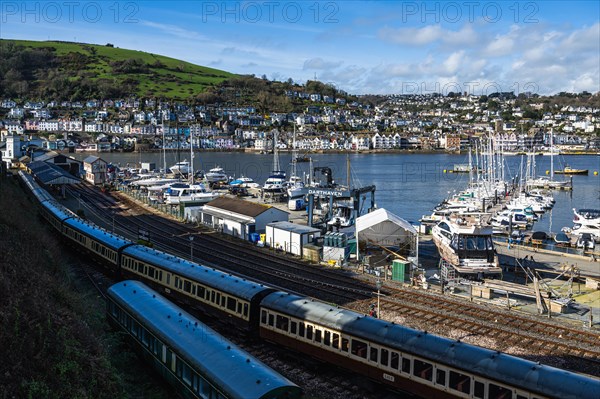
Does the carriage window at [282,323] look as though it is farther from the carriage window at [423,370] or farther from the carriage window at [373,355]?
the carriage window at [423,370]

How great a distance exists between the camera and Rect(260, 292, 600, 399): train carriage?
9.26 m

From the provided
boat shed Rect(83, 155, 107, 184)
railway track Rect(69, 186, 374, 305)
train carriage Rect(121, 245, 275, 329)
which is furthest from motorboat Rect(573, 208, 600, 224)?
boat shed Rect(83, 155, 107, 184)

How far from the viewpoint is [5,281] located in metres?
12.4

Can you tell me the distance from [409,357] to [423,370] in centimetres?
37

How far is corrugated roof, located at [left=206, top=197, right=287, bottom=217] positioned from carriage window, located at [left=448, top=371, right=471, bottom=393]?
22903mm

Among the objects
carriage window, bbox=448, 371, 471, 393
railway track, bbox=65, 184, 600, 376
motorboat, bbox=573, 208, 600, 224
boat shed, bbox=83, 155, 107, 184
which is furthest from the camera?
boat shed, bbox=83, 155, 107, 184

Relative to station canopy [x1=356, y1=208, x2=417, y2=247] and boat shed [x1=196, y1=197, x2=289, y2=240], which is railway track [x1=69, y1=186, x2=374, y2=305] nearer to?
boat shed [x1=196, y1=197, x2=289, y2=240]

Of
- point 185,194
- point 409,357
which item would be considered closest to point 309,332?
point 409,357

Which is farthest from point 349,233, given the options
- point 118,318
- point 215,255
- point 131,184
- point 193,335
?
point 131,184

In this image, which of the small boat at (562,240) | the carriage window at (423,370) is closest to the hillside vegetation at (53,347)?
the carriage window at (423,370)

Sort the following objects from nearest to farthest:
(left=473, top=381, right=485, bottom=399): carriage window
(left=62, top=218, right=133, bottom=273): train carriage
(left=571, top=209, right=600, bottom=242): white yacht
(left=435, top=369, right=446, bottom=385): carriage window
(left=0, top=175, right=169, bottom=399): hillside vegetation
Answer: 1. (left=0, top=175, right=169, bottom=399): hillside vegetation
2. (left=473, top=381, right=485, bottom=399): carriage window
3. (left=435, top=369, right=446, bottom=385): carriage window
4. (left=62, top=218, right=133, bottom=273): train carriage
5. (left=571, top=209, right=600, bottom=242): white yacht

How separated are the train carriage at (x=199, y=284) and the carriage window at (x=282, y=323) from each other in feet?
2.98

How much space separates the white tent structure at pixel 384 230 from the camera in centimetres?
2702

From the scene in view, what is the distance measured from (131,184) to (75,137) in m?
107
